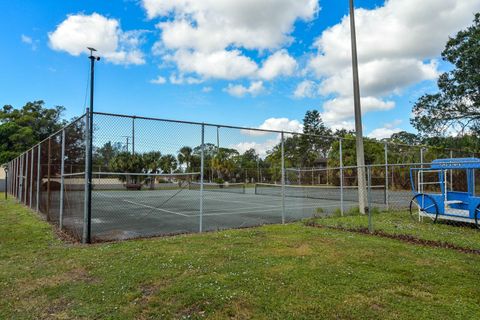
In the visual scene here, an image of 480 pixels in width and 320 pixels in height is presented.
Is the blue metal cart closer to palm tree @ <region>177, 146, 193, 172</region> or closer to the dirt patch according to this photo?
the dirt patch

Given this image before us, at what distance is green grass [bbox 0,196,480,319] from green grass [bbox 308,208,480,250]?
119 centimetres

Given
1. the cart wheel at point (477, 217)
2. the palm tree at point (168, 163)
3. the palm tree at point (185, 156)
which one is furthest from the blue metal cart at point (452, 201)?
the palm tree at point (168, 163)

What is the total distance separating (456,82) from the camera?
22.1 metres

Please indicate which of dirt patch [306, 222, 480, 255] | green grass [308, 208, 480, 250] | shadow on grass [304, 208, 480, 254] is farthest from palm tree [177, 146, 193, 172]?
dirt patch [306, 222, 480, 255]

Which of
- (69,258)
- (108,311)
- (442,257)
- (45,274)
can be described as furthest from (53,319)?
(442,257)

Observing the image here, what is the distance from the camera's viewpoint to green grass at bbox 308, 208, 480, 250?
7.34 meters

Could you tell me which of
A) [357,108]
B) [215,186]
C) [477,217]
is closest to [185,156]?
[215,186]

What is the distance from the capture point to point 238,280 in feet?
14.8

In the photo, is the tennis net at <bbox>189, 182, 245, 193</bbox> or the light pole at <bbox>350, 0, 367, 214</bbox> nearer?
the tennis net at <bbox>189, 182, 245, 193</bbox>

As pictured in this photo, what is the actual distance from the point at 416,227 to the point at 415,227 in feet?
0.09

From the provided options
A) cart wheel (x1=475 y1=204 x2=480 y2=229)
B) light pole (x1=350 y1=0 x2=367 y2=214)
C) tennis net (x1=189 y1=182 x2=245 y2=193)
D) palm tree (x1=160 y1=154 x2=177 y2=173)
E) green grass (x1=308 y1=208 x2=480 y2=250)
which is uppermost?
light pole (x1=350 y1=0 x2=367 y2=214)

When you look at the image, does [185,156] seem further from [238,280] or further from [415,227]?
[415,227]

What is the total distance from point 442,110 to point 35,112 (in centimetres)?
4884

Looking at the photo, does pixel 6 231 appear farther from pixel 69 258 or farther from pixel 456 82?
pixel 456 82
